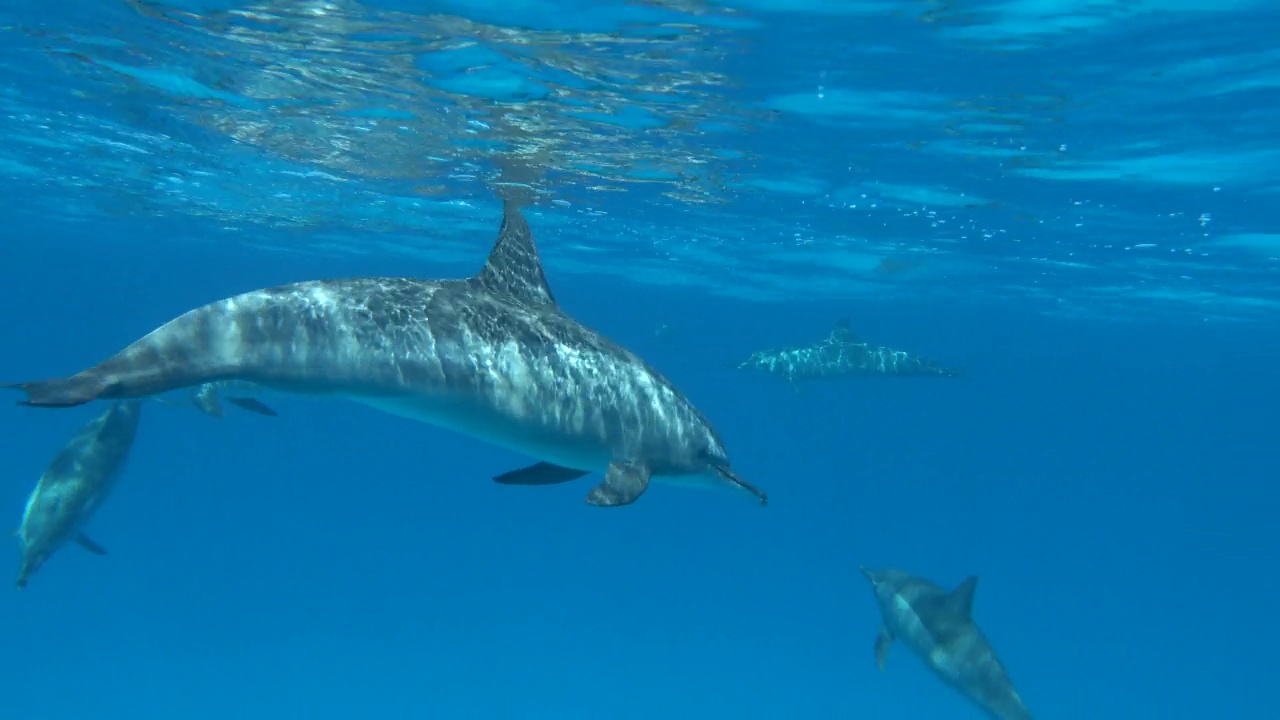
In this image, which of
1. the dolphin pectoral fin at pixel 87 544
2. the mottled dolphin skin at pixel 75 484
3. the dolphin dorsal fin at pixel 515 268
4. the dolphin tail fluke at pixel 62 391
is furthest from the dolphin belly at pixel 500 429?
the dolphin pectoral fin at pixel 87 544

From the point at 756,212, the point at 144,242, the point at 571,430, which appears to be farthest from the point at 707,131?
the point at 144,242

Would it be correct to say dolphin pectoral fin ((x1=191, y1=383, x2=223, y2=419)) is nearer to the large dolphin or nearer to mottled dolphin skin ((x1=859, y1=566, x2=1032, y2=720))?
mottled dolphin skin ((x1=859, y1=566, x2=1032, y2=720))

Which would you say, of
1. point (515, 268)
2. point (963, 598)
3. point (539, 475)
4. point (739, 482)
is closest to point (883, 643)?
point (963, 598)

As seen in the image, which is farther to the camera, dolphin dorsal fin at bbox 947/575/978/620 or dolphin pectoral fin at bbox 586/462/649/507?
dolphin dorsal fin at bbox 947/575/978/620

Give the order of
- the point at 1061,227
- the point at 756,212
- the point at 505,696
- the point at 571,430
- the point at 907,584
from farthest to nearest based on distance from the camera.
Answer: the point at 505,696, the point at 756,212, the point at 1061,227, the point at 907,584, the point at 571,430

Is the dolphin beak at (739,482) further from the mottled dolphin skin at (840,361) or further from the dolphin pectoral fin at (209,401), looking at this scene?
the mottled dolphin skin at (840,361)

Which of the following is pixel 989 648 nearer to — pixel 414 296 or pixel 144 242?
pixel 414 296

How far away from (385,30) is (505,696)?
34.3 m

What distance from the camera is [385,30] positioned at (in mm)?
14164

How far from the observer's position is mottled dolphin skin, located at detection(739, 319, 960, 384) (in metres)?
26.9

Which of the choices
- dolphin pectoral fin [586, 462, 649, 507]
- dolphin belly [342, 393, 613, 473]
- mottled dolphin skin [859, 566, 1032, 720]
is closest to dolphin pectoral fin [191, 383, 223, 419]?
dolphin belly [342, 393, 613, 473]

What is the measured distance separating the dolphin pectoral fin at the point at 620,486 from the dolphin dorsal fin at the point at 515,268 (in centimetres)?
179

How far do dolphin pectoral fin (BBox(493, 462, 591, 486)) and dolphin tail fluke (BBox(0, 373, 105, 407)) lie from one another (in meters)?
3.34

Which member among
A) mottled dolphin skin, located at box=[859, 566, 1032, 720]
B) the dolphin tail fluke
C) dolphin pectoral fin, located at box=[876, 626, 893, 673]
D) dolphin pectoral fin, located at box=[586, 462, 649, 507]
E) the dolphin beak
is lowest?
dolphin pectoral fin, located at box=[876, 626, 893, 673]
